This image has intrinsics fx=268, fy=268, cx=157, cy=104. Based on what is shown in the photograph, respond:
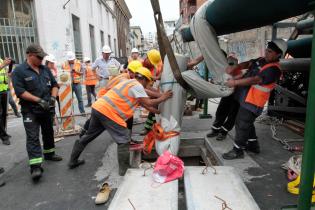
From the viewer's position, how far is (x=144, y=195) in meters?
2.46

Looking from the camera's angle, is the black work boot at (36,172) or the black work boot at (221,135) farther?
the black work boot at (221,135)

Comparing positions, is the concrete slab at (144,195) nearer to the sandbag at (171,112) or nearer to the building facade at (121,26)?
the sandbag at (171,112)

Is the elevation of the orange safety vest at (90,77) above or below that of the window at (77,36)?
below

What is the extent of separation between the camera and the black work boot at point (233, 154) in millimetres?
3507

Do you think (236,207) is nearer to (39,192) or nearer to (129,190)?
(129,190)

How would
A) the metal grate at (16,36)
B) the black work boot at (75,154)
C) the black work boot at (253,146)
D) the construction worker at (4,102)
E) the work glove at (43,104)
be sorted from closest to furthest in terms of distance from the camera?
the work glove at (43,104), the black work boot at (75,154), the black work boot at (253,146), the construction worker at (4,102), the metal grate at (16,36)

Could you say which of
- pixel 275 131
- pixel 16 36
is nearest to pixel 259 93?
pixel 275 131

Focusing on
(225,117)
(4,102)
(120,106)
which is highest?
(120,106)

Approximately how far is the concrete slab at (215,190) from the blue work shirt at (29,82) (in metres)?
2.21

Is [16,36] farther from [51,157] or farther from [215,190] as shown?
[215,190]

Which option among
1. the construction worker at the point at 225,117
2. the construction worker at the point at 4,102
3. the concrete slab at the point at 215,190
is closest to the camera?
the concrete slab at the point at 215,190

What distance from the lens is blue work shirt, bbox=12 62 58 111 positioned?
3.39 metres

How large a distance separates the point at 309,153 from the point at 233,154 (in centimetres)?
166

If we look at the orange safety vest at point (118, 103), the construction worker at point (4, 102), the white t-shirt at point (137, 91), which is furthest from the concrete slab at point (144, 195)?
the construction worker at point (4, 102)
